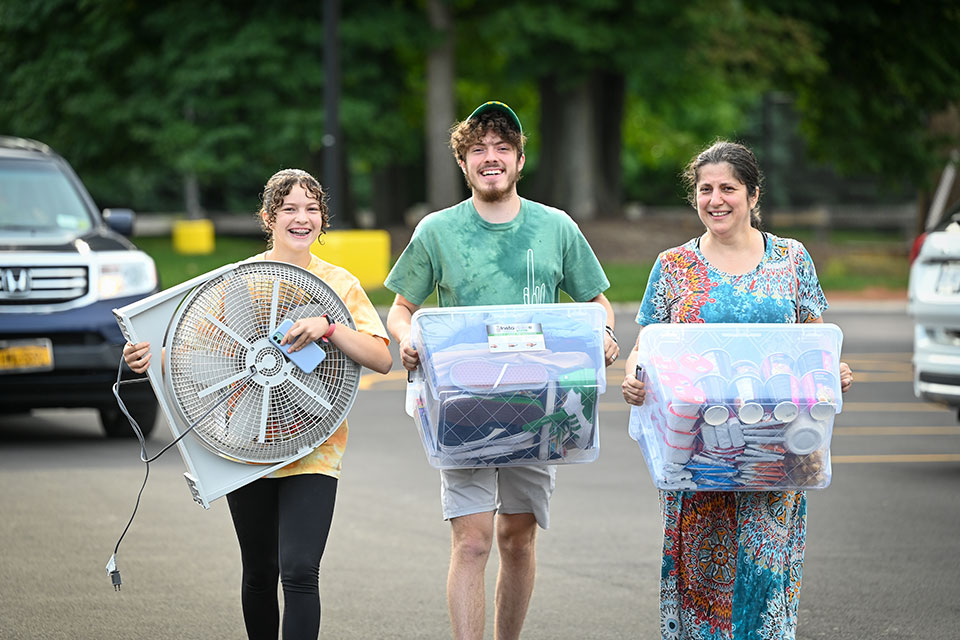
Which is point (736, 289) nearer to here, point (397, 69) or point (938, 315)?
point (938, 315)

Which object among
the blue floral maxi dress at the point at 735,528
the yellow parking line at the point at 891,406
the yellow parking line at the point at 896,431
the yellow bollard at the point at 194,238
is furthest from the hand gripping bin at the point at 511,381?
the yellow bollard at the point at 194,238

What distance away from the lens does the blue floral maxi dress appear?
455 cm

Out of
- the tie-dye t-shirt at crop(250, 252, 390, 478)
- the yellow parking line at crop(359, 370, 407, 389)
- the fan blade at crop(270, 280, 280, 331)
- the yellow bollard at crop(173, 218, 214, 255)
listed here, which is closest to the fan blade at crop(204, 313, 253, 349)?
A: the fan blade at crop(270, 280, 280, 331)

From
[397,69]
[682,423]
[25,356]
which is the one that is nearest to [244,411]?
[682,423]

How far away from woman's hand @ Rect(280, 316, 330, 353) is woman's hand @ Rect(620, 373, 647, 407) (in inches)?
36.7

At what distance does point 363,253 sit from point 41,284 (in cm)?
1313

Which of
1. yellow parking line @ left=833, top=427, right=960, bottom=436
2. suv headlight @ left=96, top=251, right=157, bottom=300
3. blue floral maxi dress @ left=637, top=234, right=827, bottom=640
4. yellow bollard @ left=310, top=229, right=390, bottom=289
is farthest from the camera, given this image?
yellow bollard @ left=310, top=229, right=390, bottom=289

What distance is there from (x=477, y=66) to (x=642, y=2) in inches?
433

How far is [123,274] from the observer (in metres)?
10.2

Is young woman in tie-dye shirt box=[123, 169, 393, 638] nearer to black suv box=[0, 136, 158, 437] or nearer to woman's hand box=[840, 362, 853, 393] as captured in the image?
woman's hand box=[840, 362, 853, 393]

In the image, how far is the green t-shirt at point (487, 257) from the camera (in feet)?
15.9

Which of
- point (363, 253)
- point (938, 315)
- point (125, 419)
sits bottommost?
point (125, 419)

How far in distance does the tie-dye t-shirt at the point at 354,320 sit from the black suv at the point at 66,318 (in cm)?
532

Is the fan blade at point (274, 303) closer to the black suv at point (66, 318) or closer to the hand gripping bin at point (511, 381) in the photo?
the hand gripping bin at point (511, 381)
